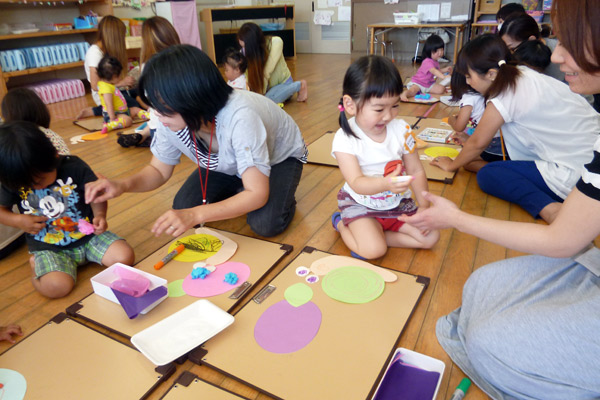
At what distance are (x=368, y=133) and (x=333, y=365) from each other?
2.48 ft

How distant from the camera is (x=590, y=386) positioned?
79cm

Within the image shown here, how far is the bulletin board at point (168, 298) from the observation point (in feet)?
3.90

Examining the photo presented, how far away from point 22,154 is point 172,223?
47cm

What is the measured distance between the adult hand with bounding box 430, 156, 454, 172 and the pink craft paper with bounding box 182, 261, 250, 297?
1216mm

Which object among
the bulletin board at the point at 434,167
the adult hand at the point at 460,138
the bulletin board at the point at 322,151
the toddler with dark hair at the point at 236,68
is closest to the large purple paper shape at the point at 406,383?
the bulletin board at the point at 434,167

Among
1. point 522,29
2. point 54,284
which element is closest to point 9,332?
point 54,284

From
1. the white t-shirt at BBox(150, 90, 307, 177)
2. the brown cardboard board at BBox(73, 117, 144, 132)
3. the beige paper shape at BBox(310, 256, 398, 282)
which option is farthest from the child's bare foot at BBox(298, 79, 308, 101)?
the beige paper shape at BBox(310, 256, 398, 282)

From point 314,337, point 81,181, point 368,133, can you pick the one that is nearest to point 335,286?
point 314,337

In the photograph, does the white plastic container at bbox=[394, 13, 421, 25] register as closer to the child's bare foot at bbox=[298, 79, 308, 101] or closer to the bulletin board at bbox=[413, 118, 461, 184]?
the child's bare foot at bbox=[298, 79, 308, 101]

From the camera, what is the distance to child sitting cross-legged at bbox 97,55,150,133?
311cm

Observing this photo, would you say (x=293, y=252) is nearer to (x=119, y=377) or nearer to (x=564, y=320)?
(x=119, y=377)

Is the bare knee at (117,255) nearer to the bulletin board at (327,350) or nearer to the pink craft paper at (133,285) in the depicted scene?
the pink craft paper at (133,285)

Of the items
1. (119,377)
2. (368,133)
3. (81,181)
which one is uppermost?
(368,133)

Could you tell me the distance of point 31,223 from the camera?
133cm
